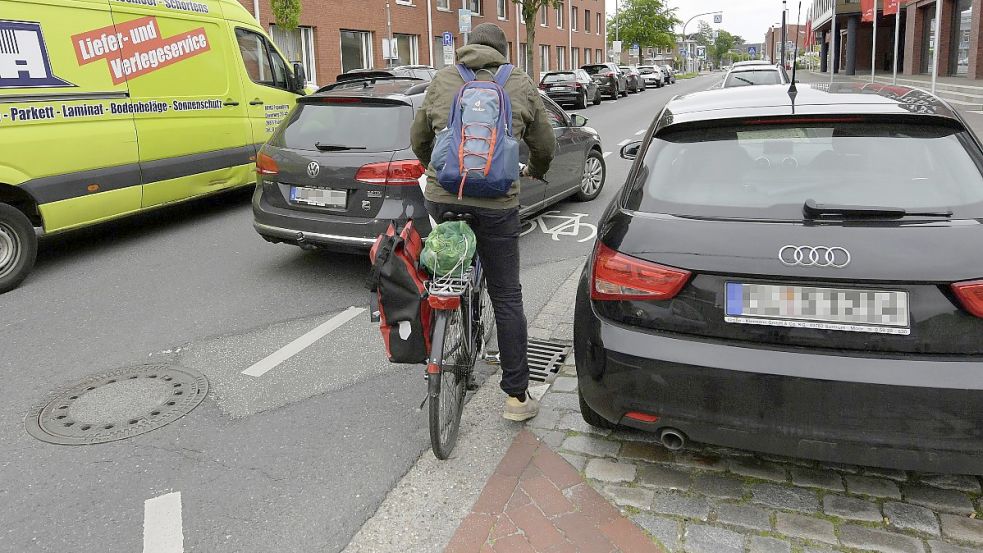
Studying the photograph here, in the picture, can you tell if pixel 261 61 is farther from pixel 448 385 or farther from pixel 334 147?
pixel 448 385

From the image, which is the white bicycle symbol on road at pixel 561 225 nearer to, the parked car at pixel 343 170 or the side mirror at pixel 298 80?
the parked car at pixel 343 170

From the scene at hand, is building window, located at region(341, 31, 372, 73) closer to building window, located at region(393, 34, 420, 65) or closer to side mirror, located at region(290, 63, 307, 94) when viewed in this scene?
building window, located at region(393, 34, 420, 65)

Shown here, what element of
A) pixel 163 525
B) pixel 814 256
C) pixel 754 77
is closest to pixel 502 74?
pixel 814 256

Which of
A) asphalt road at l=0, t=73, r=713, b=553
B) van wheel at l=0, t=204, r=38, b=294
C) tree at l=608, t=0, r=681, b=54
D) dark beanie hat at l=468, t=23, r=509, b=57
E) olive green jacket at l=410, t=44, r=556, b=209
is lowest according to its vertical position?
asphalt road at l=0, t=73, r=713, b=553

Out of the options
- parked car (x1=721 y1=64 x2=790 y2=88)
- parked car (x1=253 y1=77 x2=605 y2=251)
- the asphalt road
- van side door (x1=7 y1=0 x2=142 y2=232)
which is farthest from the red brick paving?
parked car (x1=721 y1=64 x2=790 y2=88)

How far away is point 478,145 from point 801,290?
4.43 feet

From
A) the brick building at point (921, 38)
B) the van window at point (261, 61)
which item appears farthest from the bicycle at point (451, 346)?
A: the brick building at point (921, 38)

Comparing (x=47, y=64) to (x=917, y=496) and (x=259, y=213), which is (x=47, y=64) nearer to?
(x=259, y=213)

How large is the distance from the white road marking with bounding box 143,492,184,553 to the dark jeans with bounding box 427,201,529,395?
1.51 m

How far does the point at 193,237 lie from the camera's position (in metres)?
8.18

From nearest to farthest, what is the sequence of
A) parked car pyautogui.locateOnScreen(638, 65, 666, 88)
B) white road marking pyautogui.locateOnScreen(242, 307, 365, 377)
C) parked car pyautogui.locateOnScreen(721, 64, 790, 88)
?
white road marking pyautogui.locateOnScreen(242, 307, 365, 377) < parked car pyautogui.locateOnScreen(721, 64, 790, 88) < parked car pyautogui.locateOnScreen(638, 65, 666, 88)

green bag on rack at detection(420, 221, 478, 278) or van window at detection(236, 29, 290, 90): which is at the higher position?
van window at detection(236, 29, 290, 90)

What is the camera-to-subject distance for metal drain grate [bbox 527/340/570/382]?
170 inches

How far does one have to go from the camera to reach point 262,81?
32.3ft
